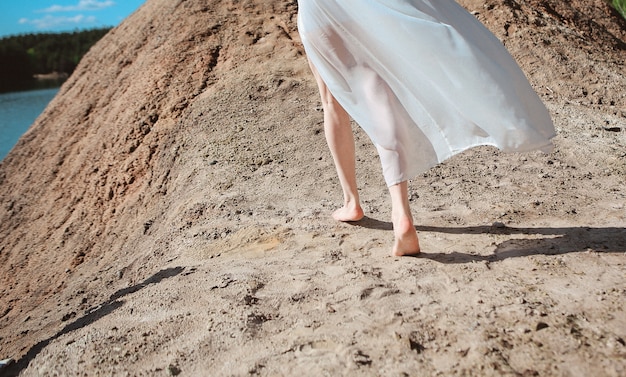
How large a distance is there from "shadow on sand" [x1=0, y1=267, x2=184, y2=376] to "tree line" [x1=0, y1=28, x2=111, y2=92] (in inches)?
2124

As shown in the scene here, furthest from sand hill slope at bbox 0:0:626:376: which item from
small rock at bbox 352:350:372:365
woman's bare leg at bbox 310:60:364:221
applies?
woman's bare leg at bbox 310:60:364:221

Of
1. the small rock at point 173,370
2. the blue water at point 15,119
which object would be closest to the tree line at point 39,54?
the blue water at point 15,119

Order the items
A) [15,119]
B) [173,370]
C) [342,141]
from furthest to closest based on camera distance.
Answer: [15,119]
[342,141]
[173,370]

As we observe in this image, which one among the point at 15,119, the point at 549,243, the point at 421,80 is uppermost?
the point at 421,80

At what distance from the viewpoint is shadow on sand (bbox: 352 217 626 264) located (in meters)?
2.68

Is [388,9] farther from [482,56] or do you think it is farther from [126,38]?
[126,38]

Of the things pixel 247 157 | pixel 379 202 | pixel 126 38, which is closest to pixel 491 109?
pixel 379 202

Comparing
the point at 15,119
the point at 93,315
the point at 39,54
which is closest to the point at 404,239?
the point at 93,315

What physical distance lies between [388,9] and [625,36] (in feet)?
20.2

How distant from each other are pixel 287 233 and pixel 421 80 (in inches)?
45.7

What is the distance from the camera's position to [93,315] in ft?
9.59

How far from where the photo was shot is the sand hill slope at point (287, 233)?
2.13m

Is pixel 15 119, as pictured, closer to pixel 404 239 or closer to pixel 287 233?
pixel 287 233

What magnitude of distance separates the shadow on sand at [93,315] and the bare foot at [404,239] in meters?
1.09
